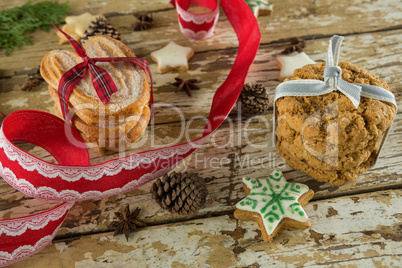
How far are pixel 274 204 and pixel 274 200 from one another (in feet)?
0.06

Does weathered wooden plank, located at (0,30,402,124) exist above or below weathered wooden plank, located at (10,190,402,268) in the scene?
above

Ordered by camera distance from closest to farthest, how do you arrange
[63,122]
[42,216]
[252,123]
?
[42,216] → [63,122] → [252,123]

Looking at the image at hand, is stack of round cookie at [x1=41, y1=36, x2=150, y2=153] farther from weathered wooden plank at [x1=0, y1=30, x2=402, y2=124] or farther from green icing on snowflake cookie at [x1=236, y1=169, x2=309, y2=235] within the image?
green icing on snowflake cookie at [x1=236, y1=169, x2=309, y2=235]

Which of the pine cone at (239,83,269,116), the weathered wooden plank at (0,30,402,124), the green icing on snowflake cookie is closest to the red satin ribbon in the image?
the pine cone at (239,83,269,116)

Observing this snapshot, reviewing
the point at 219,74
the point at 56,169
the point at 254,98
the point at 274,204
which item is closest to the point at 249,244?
the point at 274,204

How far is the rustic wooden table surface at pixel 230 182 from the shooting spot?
1.44m

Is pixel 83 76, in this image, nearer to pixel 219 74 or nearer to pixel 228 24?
pixel 219 74

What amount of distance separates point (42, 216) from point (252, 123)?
1.05 metres

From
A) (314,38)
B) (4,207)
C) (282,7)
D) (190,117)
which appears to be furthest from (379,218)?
(4,207)

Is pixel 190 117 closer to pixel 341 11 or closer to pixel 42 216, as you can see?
pixel 42 216

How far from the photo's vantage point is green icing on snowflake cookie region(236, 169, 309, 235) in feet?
4.68

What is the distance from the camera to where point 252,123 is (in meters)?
1.84

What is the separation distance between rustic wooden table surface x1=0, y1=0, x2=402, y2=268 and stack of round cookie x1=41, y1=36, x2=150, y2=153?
0.14m

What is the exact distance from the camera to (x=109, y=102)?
161 cm
